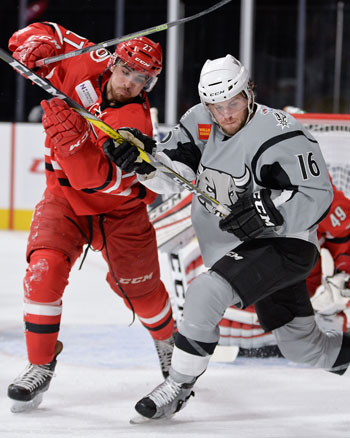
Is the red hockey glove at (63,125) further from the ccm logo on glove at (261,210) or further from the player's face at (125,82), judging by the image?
the ccm logo on glove at (261,210)

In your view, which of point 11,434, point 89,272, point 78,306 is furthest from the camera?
point 89,272

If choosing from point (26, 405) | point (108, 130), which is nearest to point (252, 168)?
point (108, 130)

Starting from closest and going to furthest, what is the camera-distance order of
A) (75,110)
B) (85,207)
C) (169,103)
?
(75,110) < (85,207) < (169,103)

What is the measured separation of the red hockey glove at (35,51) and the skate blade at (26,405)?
886mm

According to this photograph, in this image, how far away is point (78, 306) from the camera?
379 cm

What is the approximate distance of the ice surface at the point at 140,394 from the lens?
6.98 feet

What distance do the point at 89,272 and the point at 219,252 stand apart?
241cm

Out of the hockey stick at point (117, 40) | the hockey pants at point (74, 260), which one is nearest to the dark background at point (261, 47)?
the hockey pants at point (74, 260)

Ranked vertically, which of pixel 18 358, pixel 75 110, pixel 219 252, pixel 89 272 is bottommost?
pixel 89 272

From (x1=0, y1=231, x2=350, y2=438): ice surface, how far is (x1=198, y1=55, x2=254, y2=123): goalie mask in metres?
0.79

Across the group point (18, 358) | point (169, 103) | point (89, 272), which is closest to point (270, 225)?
point (18, 358)

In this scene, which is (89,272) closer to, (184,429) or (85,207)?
(85,207)

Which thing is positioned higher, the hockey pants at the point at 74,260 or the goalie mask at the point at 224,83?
the goalie mask at the point at 224,83

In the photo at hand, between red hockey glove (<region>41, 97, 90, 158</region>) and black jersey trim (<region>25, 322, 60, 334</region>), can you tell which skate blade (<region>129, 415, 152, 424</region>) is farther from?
red hockey glove (<region>41, 97, 90, 158</region>)
